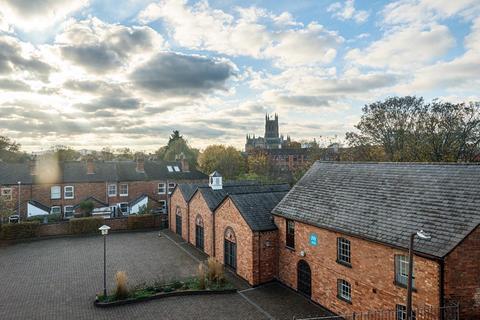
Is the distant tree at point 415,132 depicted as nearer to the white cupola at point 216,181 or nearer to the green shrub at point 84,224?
the white cupola at point 216,181

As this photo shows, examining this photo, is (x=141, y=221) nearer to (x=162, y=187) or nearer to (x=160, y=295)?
(x=162, y=187)

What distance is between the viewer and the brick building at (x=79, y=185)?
125 ft

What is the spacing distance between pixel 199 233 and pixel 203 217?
2.02 metres

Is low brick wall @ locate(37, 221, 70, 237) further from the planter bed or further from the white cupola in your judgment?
the planter bed

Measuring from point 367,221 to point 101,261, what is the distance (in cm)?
1978

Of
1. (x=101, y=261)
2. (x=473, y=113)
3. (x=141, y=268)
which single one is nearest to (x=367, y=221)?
(x=141, y=268)

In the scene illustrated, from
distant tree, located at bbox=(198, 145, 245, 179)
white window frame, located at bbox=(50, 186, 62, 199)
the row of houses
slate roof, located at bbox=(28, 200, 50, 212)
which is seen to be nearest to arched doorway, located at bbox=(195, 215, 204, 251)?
the row of houses

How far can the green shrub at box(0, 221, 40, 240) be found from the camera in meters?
30.8

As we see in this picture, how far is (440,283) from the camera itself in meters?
11.5

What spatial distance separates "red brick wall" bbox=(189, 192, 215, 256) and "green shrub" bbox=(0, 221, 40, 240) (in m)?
16.0

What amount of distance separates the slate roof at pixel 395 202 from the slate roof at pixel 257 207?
1173mm

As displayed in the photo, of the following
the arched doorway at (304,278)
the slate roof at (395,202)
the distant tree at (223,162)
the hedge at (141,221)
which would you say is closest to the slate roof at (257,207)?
the slate roof at (395,202)

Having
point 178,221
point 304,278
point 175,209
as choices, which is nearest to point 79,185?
point 175,209

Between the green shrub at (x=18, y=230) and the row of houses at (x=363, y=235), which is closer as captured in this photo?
the row of houses at (x=363, y=235)
